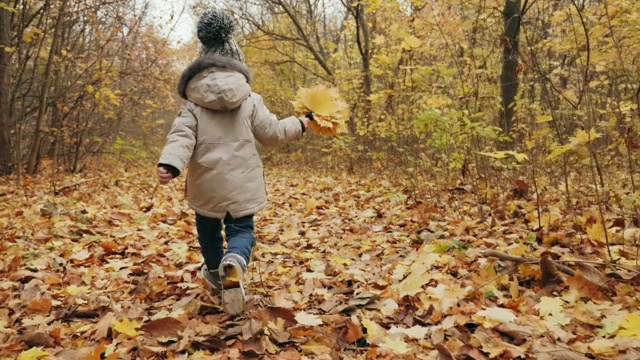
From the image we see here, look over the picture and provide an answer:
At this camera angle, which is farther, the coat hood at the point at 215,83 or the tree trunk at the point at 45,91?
the tree trunk at the point at 45,91

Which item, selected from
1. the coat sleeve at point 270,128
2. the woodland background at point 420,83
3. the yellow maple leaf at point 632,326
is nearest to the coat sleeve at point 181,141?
the coat sleeve at point 270,128

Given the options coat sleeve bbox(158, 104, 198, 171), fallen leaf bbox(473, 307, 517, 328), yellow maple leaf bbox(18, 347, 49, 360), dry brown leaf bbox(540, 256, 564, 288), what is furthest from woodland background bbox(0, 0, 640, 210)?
yellow maple leaf bbox(18, 347, 49, 360)

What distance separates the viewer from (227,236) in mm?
2641

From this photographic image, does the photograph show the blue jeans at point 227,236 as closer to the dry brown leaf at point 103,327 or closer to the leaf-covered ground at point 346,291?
the leaf-covered ground at point 346,291

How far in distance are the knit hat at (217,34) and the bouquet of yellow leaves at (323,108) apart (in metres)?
0.51

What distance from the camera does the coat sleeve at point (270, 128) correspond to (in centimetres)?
267

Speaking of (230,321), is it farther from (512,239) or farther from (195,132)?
(512,239)

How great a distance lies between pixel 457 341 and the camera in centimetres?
192

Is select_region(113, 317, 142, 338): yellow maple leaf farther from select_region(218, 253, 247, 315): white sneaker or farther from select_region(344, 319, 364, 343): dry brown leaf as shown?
select_region(344, 319, 364, 343): dry brown leaf

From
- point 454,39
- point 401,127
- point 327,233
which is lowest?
point 327,233

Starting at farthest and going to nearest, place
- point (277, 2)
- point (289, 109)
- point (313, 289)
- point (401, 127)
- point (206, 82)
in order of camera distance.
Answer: point (289, 109) → point (277, 2) → point (401, 127) → point (313, 289) → point (206, 82)

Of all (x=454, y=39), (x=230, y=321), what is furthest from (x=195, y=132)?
(x=454, y=39)

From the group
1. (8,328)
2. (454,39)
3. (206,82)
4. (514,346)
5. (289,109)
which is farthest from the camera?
(289,109)

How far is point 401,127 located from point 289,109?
28.6ft
